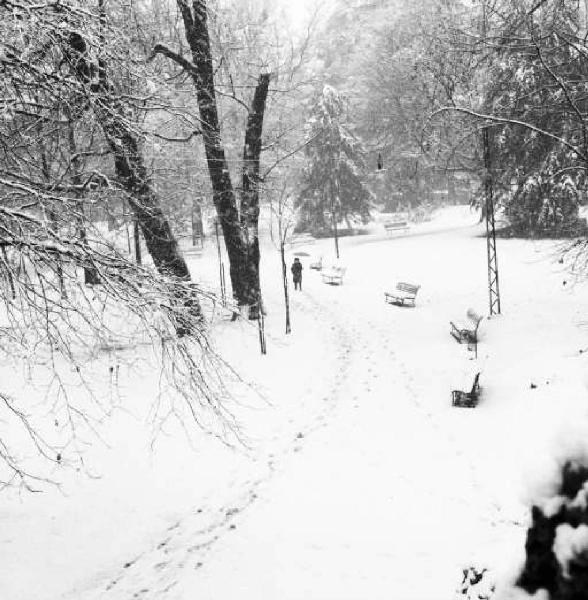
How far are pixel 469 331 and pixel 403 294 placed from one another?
18.0 ft

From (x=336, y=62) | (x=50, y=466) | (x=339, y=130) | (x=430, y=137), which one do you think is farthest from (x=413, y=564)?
(x=336, y=62)

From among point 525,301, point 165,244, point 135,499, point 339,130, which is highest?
point 339,130

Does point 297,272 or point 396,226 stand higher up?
point 396,226

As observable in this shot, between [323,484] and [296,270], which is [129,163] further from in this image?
[296,270]

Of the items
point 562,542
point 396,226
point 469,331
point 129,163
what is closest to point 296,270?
point 469,331

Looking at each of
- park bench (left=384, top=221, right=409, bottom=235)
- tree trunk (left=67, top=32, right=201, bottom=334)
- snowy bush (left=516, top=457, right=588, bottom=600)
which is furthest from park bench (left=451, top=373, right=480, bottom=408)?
park bench (left=384, top=221, right=409, bottom=235)

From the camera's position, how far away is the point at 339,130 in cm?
3550

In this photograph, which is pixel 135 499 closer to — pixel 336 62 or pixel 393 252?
pixel 393 252

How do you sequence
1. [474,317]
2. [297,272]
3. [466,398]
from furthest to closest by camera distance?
[297,272] < [474,317] < [466,398]

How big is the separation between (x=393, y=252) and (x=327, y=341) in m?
16.8

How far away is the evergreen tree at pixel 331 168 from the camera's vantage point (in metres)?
35.1

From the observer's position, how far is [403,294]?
1791cm

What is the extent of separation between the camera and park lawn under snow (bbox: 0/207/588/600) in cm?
483

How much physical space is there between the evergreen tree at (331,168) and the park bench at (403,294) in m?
17.2
